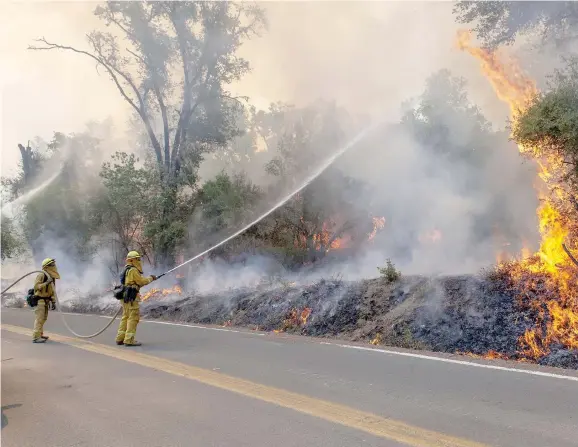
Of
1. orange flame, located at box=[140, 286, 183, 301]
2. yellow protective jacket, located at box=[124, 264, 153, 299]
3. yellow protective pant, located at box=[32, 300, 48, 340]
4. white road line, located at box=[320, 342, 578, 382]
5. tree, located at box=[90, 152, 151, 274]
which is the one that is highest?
tree, located at box=[90, 152, 151, 274]

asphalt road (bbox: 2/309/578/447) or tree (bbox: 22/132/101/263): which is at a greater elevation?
tree (bbox: 22/132/101/263)

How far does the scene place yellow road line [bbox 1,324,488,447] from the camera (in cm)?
377

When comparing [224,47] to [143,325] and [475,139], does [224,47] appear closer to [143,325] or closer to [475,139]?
[475,139]

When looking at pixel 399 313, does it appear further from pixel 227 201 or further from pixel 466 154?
pixel 227 201

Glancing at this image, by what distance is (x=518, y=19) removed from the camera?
41.5ft

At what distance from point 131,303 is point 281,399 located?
14.9ft

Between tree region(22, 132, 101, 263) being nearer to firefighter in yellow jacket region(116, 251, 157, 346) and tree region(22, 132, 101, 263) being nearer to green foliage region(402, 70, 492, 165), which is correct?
green foliage region(402, 70, 492, 165)

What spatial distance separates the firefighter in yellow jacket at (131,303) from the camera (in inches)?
334

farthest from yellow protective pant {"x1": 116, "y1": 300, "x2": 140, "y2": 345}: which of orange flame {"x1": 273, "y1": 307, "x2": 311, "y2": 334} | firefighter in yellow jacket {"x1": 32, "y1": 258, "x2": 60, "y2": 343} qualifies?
orange flame {"x1": 273, "y1": 307, "x2": 311, "y2": 334}

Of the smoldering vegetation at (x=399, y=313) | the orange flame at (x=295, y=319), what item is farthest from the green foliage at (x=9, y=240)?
the orange flame at (x=295, y=319)

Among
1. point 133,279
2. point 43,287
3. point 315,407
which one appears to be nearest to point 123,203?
point 43,287

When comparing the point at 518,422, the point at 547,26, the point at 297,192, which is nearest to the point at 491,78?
the point at 547,26

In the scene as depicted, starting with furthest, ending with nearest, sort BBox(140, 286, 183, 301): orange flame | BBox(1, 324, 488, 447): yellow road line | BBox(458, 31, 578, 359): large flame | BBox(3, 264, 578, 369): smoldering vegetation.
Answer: BBox(140, 286, 183, 301): orange flame, BBox(3, 264, 578, 369): smoldering vegetation, BBox(458, 31, 578, 359): large flame, BBox(1, 324, 488, 447): yellow road line

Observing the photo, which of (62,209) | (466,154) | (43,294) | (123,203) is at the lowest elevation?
(43,294)
